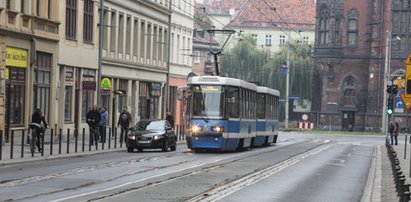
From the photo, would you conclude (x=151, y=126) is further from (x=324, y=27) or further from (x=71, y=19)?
(x=324, y=27)

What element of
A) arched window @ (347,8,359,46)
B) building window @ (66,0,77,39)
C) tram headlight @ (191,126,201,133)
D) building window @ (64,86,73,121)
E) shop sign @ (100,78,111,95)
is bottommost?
tram headlight @ (191,126,201,133)

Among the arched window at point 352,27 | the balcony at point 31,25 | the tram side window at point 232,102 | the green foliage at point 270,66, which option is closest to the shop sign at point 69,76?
the balcony at point 31,25

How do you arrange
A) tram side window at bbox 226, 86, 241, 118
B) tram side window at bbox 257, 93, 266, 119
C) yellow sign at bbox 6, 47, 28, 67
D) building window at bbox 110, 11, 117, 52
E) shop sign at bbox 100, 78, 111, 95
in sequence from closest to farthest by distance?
tram side window at bbox 226, 86, 241, 118 → yellow sign at bbox 6, 47, 28, 67 → shop sign at bbox 100, 78, 111, 95 → tram side window at bbox 257, 93, 266, 119 → building window at bbox 110, 11, 117, 52

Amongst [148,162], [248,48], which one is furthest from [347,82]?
[148,162]

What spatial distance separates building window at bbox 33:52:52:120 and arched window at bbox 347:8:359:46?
73001 millimetres

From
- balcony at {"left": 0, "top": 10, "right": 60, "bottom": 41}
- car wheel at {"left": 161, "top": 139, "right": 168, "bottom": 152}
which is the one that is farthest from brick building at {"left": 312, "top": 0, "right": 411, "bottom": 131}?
Answer: car wheel at {"left": 161, "top": 139, "right": 168, "bottom": 152}

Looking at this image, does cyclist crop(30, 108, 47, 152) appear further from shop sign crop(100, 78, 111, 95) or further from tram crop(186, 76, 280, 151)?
shop sign crop(100, 78, 111, 95)

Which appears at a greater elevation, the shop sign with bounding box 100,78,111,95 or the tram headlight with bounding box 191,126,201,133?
the shop sign with bounding box 100,78,111,95

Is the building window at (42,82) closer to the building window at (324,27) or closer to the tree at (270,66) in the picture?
the tree at (270,66)

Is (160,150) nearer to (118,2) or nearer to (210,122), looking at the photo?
(210,122)

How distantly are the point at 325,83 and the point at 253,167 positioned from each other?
8636 centimetres

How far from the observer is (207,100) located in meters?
39.3

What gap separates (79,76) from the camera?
168ft

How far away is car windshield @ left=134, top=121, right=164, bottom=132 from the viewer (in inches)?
1587
